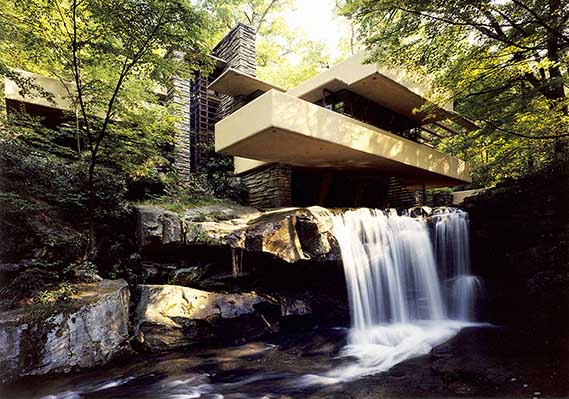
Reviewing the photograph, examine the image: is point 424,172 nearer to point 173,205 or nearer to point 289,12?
point 173,205

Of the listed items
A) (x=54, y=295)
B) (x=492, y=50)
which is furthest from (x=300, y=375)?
(x=492, y=50)

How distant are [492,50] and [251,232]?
613cm

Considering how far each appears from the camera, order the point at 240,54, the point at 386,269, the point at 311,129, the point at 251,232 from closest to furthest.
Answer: the point at 251,232
the point at 311,129
the point at 386,269
the point at 240,54

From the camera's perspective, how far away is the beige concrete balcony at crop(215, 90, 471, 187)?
640 cm

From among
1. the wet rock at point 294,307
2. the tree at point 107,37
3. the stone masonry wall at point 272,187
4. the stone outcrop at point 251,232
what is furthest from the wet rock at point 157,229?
the stone masonry wall at point 272,187

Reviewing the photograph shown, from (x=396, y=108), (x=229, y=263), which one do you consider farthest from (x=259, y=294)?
(x=396, y=108)

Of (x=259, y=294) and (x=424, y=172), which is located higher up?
(x=424, y=172)

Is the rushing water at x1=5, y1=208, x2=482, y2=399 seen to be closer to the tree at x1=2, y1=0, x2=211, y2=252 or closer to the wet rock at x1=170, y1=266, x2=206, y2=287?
the wet rock at x1=170, y1=266, x2=206, y2=287

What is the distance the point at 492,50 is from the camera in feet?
20.4

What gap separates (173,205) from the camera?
731 cm

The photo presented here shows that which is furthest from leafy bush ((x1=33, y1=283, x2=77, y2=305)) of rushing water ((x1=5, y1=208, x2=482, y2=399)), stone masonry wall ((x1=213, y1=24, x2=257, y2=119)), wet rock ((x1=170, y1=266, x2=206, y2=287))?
stone masonry wall ((x1=213, y1=24, x2=257, y2=119))

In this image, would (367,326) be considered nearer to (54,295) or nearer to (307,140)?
(307,140)

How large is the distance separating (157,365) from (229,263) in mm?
2256

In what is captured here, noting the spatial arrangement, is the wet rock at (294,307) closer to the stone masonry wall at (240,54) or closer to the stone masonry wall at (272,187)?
the stone masonry wall at (272,187)
